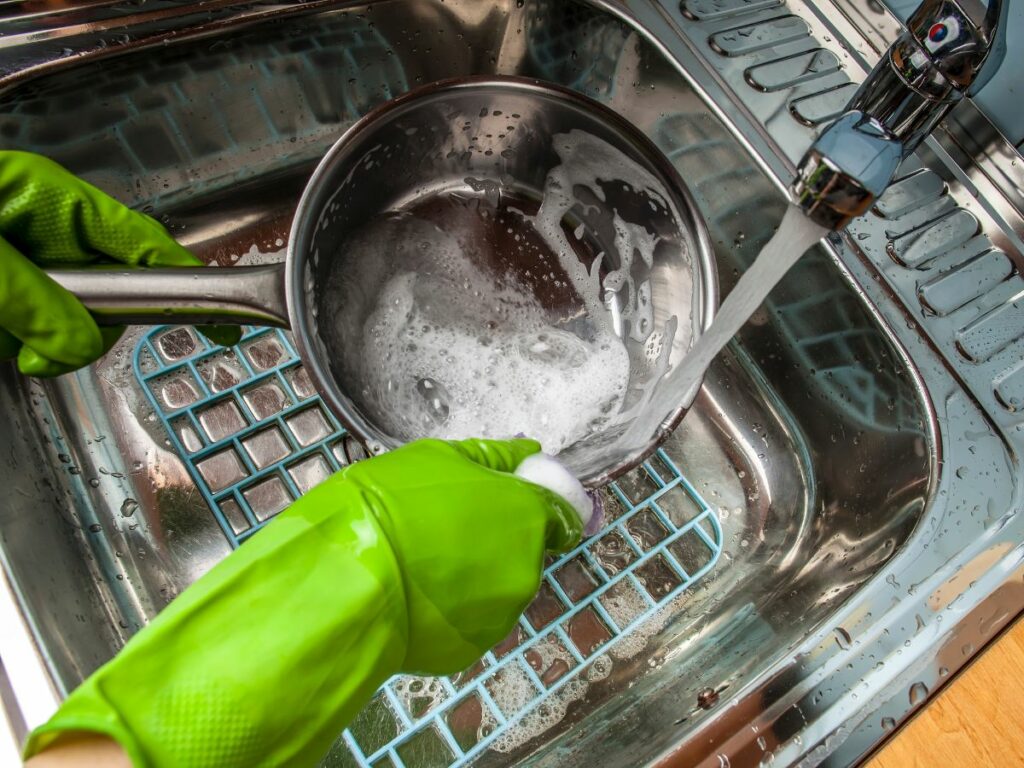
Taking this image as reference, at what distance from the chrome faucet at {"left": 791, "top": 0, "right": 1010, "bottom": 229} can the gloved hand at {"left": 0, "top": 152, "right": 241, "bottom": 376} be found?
615mm

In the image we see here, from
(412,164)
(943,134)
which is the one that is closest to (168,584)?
(412,164)

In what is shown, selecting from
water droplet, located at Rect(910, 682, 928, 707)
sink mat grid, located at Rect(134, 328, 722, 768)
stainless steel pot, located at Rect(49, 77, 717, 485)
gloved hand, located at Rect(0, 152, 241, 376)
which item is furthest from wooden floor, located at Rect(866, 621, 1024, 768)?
gloved hand, located at Rect(0, 152, 241, 376)

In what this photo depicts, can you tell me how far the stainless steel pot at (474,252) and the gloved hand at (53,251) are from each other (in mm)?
25

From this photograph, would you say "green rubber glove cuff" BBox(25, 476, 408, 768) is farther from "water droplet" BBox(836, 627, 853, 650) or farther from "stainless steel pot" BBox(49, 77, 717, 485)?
"water droplet" BBox(836, 627, 853, 650)

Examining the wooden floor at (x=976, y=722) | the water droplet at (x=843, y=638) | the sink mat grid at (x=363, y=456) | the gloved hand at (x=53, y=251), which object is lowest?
the wooden floor at (x=976, y=722)

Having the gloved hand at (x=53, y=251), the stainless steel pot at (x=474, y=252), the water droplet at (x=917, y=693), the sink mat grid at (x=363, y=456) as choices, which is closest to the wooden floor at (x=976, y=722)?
the water droplet at (x=917, y=693)

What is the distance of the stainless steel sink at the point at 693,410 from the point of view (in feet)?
2.14

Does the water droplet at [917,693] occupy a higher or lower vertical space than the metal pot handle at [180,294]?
lower

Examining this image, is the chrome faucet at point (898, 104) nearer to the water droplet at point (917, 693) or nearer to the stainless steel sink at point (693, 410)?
the stainless steel sink at point (693, 410)

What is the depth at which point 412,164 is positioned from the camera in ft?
2.85

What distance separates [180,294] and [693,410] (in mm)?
688

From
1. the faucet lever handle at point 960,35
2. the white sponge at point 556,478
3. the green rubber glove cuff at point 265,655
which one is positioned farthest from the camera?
the white sponge at point 556,478

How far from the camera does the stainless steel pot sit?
24.8 inches

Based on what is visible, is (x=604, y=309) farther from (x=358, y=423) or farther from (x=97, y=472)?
(x=97, y=472)
